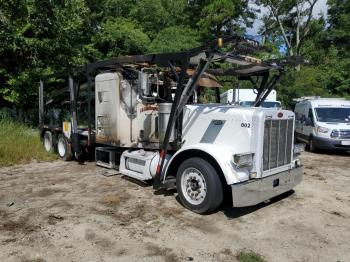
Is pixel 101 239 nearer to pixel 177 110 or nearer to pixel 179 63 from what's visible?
pixel 177 110

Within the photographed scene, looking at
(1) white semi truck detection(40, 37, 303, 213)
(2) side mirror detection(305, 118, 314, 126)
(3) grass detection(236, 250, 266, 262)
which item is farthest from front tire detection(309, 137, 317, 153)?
(3) grass detection(236, 250, 266, 262)

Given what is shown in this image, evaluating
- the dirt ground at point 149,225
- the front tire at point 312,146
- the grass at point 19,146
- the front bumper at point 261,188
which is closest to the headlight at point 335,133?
the front tire at point 312,146

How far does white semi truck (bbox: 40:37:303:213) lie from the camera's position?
5.80m

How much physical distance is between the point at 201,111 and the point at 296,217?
2412mm

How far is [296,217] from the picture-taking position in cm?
589

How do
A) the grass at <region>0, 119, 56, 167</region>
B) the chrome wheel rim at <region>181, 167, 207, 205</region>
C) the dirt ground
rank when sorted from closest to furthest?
the dirt ground → the chrome wheel rim at <region>181, 167, 207, 205</region> → the grass at <region>0, 119, 56, 167</region>

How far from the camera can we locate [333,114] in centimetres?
1404

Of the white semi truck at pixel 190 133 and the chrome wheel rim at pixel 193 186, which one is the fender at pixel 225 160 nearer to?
the white semi truck at pixel 190 133

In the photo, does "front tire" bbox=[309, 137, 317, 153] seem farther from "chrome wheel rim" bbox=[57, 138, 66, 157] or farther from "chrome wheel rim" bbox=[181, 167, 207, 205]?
"chrome wheel rim" bbox=[181, 167, 207, 205]

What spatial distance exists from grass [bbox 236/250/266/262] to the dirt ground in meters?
0.08

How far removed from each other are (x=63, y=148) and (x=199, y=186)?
234 inches

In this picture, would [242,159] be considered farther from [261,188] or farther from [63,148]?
[63,148]

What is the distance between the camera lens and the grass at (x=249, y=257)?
431 cm

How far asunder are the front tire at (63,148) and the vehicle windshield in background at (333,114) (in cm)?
916
